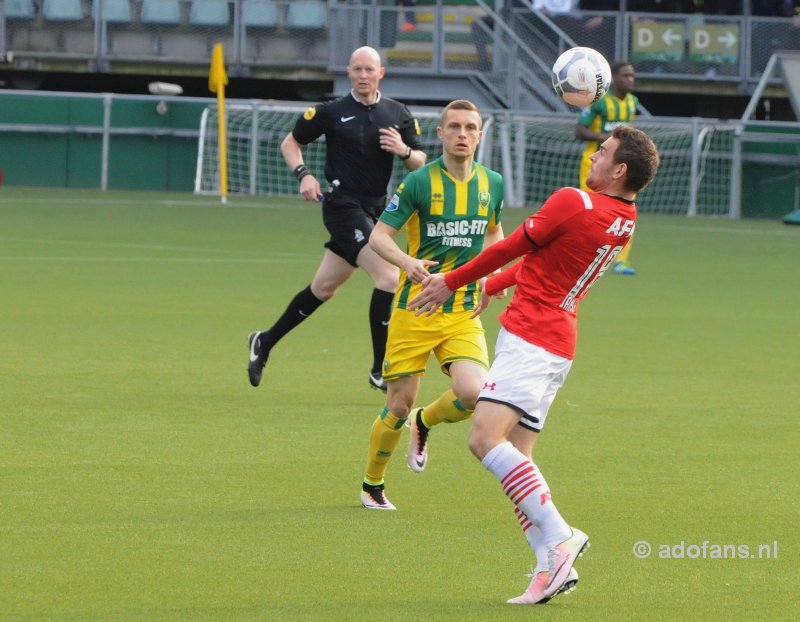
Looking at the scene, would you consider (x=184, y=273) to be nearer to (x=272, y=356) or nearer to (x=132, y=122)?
(x=272, y=356)

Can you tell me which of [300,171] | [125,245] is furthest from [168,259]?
[300,171]

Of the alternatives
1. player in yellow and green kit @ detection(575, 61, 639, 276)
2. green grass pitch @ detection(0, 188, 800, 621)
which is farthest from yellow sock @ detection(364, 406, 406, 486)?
player in yellow and green kit @ detection(575, 61, 639, 276)

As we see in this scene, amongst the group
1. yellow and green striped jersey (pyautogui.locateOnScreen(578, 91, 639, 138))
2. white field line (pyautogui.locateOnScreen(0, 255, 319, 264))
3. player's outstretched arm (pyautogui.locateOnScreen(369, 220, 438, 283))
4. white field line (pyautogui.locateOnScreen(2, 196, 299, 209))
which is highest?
yellow and green striped jersey (pyautogui.locateOnScreen(578, 91, 639, 138))

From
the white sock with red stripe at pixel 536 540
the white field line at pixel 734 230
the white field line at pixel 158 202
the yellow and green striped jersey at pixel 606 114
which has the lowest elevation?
the white sock with red stripe at pixel 536 540

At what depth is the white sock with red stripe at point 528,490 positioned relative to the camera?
213 inches

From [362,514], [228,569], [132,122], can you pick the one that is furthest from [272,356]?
[132,122]

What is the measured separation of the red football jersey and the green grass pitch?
3.01ft

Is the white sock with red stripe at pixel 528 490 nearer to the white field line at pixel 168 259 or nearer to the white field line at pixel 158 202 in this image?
the white field line at pixel 168 259

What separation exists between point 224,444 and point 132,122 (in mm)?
22810

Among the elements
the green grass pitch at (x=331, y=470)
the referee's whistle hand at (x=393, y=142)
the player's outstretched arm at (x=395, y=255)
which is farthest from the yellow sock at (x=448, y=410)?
the referee's whistle hand at (x=393, y=142)

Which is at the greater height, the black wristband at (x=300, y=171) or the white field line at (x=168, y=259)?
the black wristband at (x=300, y=171)

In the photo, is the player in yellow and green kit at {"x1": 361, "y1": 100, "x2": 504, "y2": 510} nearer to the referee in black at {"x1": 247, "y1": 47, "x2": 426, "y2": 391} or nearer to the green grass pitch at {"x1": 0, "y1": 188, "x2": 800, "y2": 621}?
the green grass pitch at {"x1": 0, "y1": 188, "x2": 800, "y2": 621}

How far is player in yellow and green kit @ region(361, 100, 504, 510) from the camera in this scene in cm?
695

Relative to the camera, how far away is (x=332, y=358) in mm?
11484
